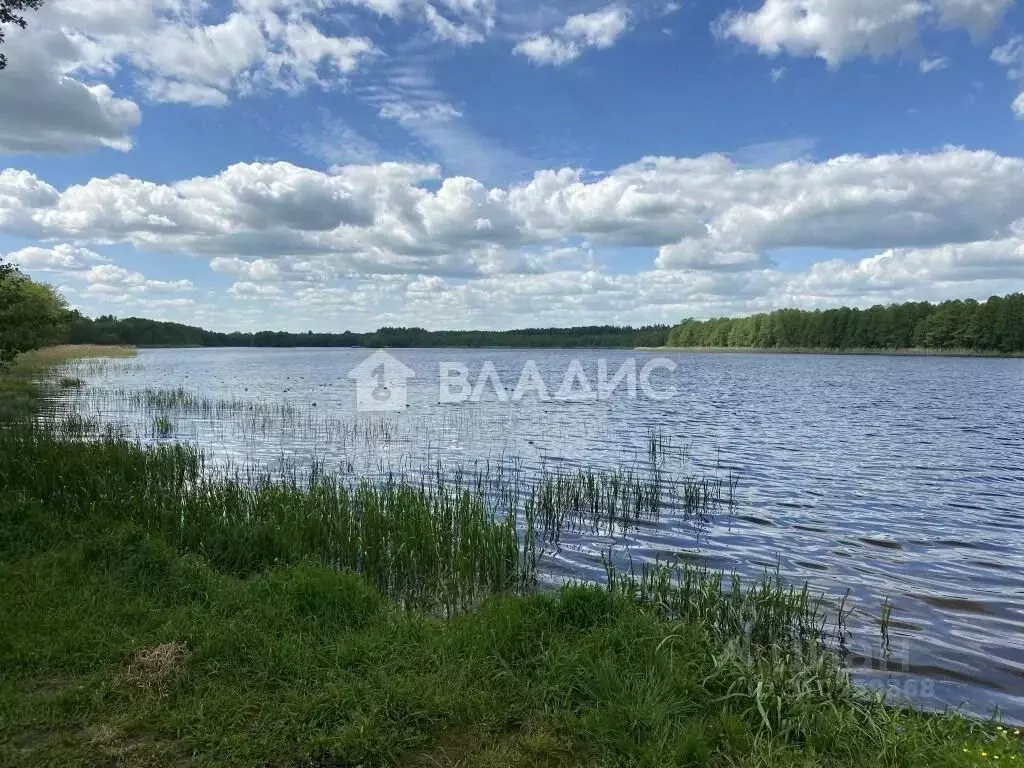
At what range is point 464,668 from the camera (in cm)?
515

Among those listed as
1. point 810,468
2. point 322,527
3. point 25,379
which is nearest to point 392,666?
point 322,527

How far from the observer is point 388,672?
16.8 ft

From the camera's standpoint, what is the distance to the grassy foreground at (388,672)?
426 cm

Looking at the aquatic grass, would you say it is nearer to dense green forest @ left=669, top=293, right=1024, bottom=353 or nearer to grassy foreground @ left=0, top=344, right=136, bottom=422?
grassy foreground @ left=0, top=344, right=136, bottom=422

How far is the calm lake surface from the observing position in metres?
8.14

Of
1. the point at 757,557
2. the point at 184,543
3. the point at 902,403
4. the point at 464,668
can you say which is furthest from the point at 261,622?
the point at 902,403

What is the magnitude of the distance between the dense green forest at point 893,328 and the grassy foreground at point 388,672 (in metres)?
124

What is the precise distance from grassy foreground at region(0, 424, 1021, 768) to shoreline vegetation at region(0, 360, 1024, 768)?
2cm

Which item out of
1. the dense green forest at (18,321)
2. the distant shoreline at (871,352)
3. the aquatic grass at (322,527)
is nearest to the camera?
the aquatic grass at (322,527)

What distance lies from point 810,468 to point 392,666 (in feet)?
52.3

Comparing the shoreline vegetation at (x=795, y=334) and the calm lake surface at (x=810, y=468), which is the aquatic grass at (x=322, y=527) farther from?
the shoreline vegetation at (x=795, y=334)

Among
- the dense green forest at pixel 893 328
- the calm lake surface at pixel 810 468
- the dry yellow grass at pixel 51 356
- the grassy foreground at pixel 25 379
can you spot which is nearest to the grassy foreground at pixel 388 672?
the calm lake surface at pixel 810 468

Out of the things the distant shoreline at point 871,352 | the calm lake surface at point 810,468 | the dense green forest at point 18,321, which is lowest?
the distant shoreline at point 871,352

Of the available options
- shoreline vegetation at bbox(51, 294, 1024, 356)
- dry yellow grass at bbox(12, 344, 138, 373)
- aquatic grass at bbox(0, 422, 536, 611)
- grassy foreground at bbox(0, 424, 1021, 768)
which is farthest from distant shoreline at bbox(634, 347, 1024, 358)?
grassy foreground at bbox(0, 424, 1021, 768)
